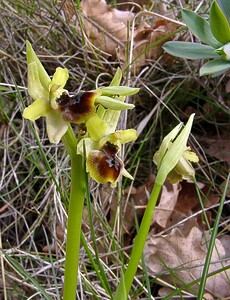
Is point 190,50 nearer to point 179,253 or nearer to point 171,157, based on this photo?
point 171,157

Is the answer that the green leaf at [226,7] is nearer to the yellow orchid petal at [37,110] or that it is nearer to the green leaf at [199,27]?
the green leaf at [199,27]

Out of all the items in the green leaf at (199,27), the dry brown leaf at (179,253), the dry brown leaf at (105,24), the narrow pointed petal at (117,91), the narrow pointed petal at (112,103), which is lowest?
the dry brown leaf at (179,253)

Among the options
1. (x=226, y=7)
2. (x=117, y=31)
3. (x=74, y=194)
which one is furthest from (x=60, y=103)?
(x=117, y=31)

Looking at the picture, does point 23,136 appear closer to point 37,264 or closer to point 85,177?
point 37,264

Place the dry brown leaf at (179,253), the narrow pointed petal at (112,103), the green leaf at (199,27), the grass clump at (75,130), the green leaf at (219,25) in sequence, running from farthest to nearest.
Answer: the grass clump at (75,130), the dry brown leaf at (179,253), the green leaf at (199,27), the green leaf at (219,25), the narrow pointed petal at (112,103)

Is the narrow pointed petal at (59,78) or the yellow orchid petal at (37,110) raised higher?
the narrow pointed petal at (59,78)

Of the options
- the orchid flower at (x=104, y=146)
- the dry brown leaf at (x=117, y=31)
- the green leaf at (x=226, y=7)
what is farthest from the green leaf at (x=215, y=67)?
the dry brown leaf at (x=117, y=31)

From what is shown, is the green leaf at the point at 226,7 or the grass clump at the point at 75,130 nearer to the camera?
the green leaf at the point at 226,7
